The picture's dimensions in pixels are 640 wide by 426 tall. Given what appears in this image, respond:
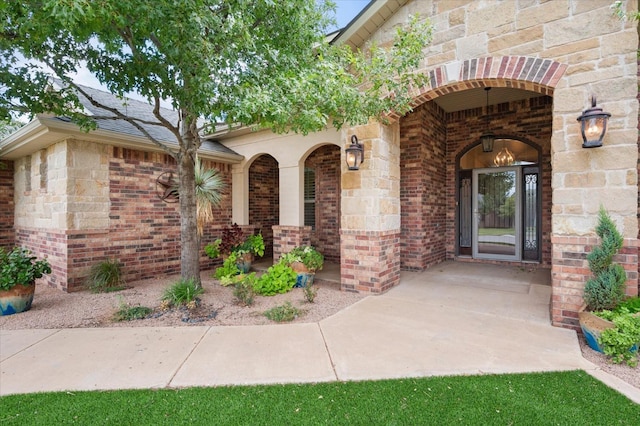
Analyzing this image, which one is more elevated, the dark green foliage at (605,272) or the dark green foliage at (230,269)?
the dark green foliage at (605,272)

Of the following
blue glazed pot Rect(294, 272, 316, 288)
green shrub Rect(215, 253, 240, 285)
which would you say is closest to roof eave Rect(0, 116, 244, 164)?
green shrub Rect(215, 253, 240, 285)

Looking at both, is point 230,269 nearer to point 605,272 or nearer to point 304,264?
point 304,264

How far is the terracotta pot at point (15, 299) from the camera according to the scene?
4.17 metres

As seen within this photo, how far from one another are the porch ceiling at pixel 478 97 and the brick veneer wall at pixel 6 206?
32.1 ft

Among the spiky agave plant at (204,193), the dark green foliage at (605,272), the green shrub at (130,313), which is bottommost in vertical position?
the green shrub at (130,313)

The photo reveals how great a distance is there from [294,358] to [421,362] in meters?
1.16

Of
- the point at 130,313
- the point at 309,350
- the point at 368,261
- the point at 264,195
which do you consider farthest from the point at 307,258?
the point at 264,195

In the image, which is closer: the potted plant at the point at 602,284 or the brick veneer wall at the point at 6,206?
the potted plant at the point at 602,284

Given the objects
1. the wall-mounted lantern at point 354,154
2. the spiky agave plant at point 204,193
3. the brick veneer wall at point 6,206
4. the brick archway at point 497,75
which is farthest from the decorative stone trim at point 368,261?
the brick veneer wall at point 6,206

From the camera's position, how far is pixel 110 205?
5773 mm

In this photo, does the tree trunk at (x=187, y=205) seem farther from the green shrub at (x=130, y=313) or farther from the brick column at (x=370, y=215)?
the brick column at (x=370, y=215)

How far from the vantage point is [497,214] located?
24.6 ft

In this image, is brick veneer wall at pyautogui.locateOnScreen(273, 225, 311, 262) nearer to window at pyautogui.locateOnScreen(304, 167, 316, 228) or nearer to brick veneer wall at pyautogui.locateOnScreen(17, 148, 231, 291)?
window at pyautogui.locateOnScreen(304, 167, 316, 228)

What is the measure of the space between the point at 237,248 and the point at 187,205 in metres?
2.25
